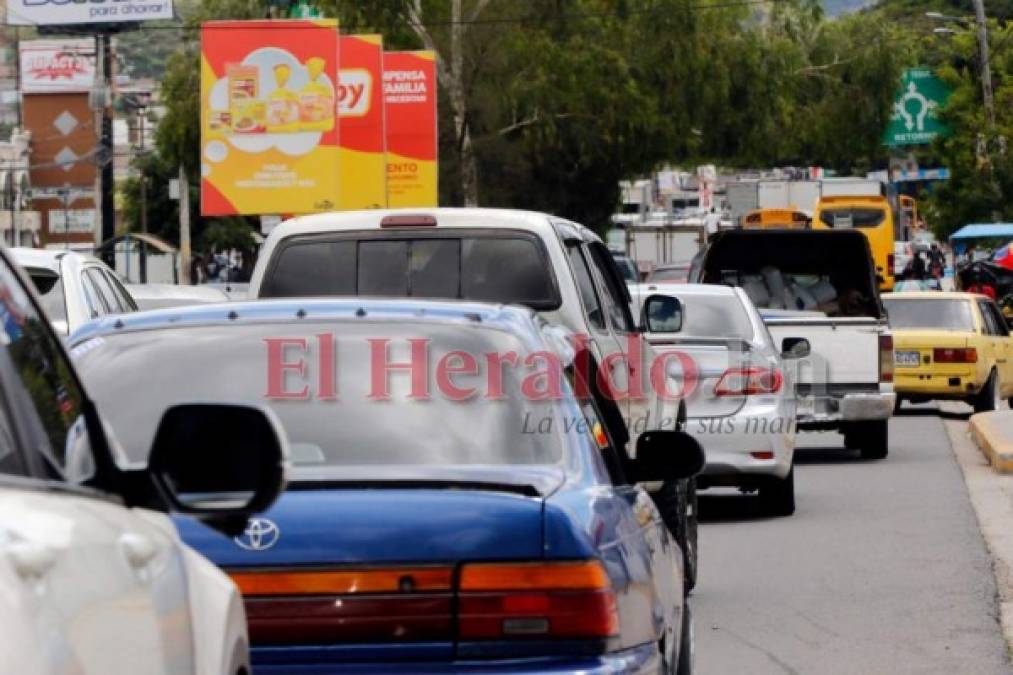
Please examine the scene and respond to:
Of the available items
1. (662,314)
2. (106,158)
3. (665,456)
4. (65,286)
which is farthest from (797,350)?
(106,158)

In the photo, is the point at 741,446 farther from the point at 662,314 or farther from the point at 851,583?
the point at 851,583

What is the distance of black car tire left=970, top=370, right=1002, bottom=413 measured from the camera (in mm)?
25312

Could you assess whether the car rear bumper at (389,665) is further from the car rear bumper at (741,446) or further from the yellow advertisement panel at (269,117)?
the yellow advertisement panel at (269,117)

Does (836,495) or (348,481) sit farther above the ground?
(348,481)

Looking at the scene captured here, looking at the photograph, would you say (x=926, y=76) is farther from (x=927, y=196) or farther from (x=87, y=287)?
(x=87, y=287)

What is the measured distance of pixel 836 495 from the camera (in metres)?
17.0

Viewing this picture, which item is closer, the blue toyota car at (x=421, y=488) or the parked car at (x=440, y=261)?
the blue toyota car at (x=421, y=488)

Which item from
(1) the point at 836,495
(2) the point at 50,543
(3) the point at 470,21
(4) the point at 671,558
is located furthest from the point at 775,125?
(2) the point at 50,543

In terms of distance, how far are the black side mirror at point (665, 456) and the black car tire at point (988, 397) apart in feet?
62.8

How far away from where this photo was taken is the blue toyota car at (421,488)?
504cm

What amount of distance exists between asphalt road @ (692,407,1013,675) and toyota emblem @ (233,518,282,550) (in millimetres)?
4404

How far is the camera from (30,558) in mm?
2748

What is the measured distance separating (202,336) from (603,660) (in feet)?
5.38

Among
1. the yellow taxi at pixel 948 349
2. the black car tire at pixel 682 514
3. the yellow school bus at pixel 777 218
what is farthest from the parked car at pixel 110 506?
the yellow school bus at pixel 777 218
